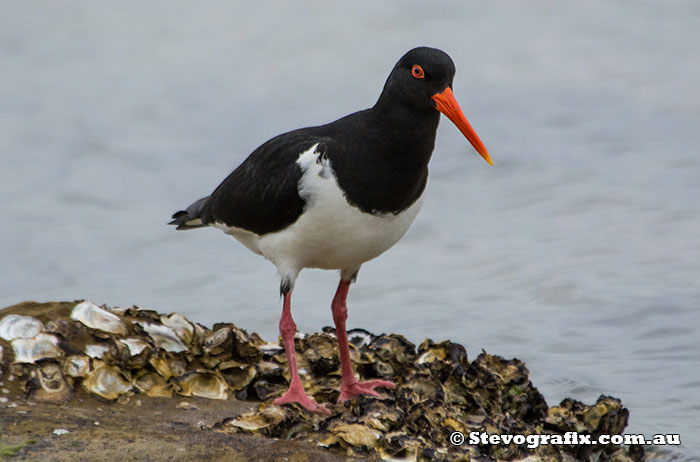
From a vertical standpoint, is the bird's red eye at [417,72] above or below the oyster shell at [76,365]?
above

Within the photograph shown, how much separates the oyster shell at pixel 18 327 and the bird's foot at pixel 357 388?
68.1 inches

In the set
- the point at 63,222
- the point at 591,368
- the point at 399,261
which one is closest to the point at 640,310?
the point at 591,368

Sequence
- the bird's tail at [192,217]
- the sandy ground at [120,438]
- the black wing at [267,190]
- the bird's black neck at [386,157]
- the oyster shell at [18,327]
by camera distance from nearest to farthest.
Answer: the sandy ground at [120,438], the oyster shell at [18,327], the bird's black neck at [386,157], the black wing at [267,190], the bird's tail at [192,217]

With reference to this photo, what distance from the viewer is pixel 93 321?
210 inches

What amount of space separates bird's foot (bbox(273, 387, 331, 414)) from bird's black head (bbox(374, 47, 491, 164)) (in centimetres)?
167

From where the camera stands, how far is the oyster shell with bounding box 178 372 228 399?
535 cm

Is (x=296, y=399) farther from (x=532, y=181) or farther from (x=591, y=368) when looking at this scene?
(x=532, y=181)

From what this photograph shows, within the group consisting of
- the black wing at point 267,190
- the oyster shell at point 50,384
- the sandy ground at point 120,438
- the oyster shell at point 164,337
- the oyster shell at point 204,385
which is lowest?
the sandy ground at point 120,438

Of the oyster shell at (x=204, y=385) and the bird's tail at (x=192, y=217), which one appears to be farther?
the bird's tail at (x=192, y=217)

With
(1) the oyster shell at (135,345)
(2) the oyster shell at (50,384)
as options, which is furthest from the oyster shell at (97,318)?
(2) the oyster shell at (50,384)

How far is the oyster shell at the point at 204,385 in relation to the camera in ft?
17.5

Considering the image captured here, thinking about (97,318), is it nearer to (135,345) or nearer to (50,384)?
(135,345)

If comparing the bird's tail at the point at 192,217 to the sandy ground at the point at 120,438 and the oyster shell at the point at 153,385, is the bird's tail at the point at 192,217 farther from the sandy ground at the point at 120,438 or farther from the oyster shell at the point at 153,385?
the sandy ground at the point at 120,438

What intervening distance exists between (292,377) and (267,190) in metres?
1.10
